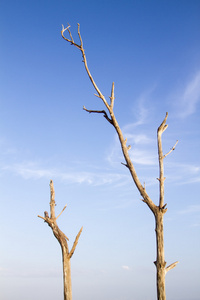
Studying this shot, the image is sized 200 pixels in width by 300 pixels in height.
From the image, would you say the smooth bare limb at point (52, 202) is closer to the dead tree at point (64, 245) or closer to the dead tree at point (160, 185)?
the dead tree at point (64, 245)

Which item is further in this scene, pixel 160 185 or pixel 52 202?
pixel 52 202

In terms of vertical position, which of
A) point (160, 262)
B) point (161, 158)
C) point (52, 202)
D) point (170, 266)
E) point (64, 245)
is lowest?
point (170, 266)

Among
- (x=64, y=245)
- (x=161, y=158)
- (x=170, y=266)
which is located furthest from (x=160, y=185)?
(x=64, y=245)

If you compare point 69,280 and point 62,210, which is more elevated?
point 62,210

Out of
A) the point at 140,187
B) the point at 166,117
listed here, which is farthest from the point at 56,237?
the point at 166,117

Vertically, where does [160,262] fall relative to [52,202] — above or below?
below

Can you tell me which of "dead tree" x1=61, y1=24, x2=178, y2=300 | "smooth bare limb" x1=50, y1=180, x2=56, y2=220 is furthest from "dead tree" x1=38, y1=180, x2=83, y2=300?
"dead tree" x1=61, y1=24, x2=178, y2=300

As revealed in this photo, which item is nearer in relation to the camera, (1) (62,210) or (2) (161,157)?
(2) (161,157)

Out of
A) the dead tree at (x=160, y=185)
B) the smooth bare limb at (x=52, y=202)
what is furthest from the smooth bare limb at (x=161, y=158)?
the smooth bare limb at (x=52, y=202)

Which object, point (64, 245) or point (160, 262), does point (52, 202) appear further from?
point (160, 262)

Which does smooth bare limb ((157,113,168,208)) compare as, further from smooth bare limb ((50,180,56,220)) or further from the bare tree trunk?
smooth bare limb ((50,180,56,220))

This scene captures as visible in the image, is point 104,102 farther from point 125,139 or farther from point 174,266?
point 174,266

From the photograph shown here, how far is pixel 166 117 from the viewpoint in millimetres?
11195

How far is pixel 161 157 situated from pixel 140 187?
1.13 m
